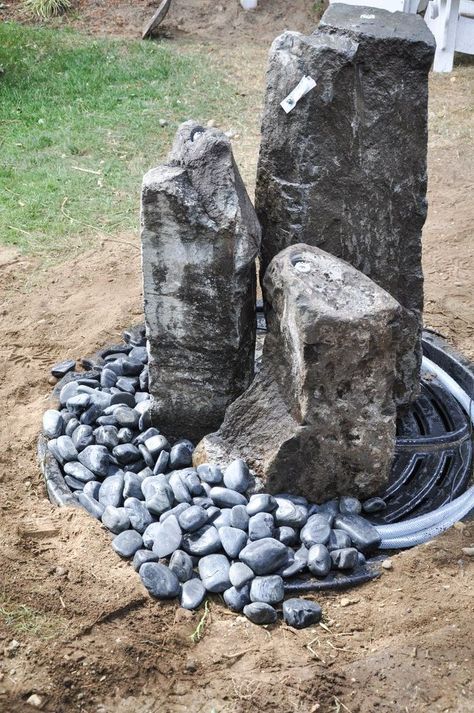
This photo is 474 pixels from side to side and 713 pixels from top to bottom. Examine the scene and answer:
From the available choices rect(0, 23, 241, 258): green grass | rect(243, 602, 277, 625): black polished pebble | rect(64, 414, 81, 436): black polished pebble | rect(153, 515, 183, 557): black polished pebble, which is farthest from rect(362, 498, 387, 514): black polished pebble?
rect(0, 23, 241, 258): green grass

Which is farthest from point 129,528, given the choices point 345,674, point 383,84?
point 383,84

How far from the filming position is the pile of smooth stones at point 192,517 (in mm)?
3662

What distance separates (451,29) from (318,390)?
663 cm

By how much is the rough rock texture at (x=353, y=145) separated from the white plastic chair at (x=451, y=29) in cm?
543

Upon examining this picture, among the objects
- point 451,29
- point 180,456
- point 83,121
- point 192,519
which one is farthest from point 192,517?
point 451,29

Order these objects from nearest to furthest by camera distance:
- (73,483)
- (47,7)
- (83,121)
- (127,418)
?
(73,483) → (127,418) → (83,121) → (47,7)

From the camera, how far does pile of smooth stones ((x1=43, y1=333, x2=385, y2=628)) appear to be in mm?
3662

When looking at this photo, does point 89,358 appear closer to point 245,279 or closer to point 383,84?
point 245,279

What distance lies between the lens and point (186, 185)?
3.89 m

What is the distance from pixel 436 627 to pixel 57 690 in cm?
141

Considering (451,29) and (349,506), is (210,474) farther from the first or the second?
(451,29)

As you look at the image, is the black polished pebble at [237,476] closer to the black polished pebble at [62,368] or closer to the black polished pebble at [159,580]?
the black polished pebble at [159,580]

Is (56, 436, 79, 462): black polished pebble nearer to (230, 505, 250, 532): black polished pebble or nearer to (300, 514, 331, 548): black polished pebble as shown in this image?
(230, 505, 250, 532): black polished pebble

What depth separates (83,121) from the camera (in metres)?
8.26
